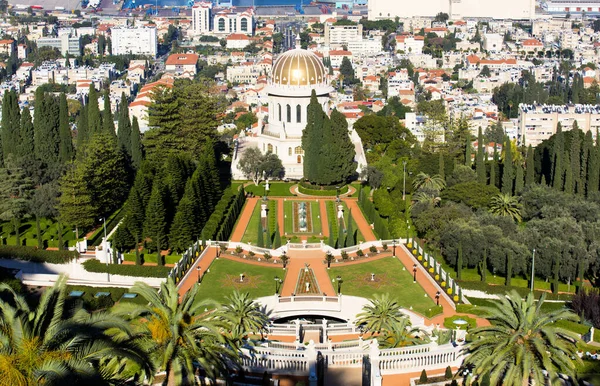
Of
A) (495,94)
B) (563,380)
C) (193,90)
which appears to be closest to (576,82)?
(495,94)

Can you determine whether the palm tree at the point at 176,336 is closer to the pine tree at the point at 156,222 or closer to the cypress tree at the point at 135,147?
the pine tree at the point at 156,222

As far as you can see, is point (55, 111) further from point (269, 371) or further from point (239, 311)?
point (269, 371)

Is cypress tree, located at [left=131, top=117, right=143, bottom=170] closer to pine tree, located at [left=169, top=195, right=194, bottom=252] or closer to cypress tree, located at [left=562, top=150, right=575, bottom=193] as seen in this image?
pine tree, located at [left=169, top=195, right=194, bottom=252]

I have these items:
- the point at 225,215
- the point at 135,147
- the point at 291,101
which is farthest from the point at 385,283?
the point at 291,101

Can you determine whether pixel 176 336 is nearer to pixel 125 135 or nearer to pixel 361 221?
pixel 361 221

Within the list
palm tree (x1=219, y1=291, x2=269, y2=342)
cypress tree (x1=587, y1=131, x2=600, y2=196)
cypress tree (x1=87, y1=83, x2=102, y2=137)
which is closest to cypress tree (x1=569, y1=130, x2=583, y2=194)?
cypress tree (x1=587, y1=131, x2=600, y2=196)

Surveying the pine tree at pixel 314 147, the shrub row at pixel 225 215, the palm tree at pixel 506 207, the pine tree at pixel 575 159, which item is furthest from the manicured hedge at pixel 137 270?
the pine tree at pixel 575 159
